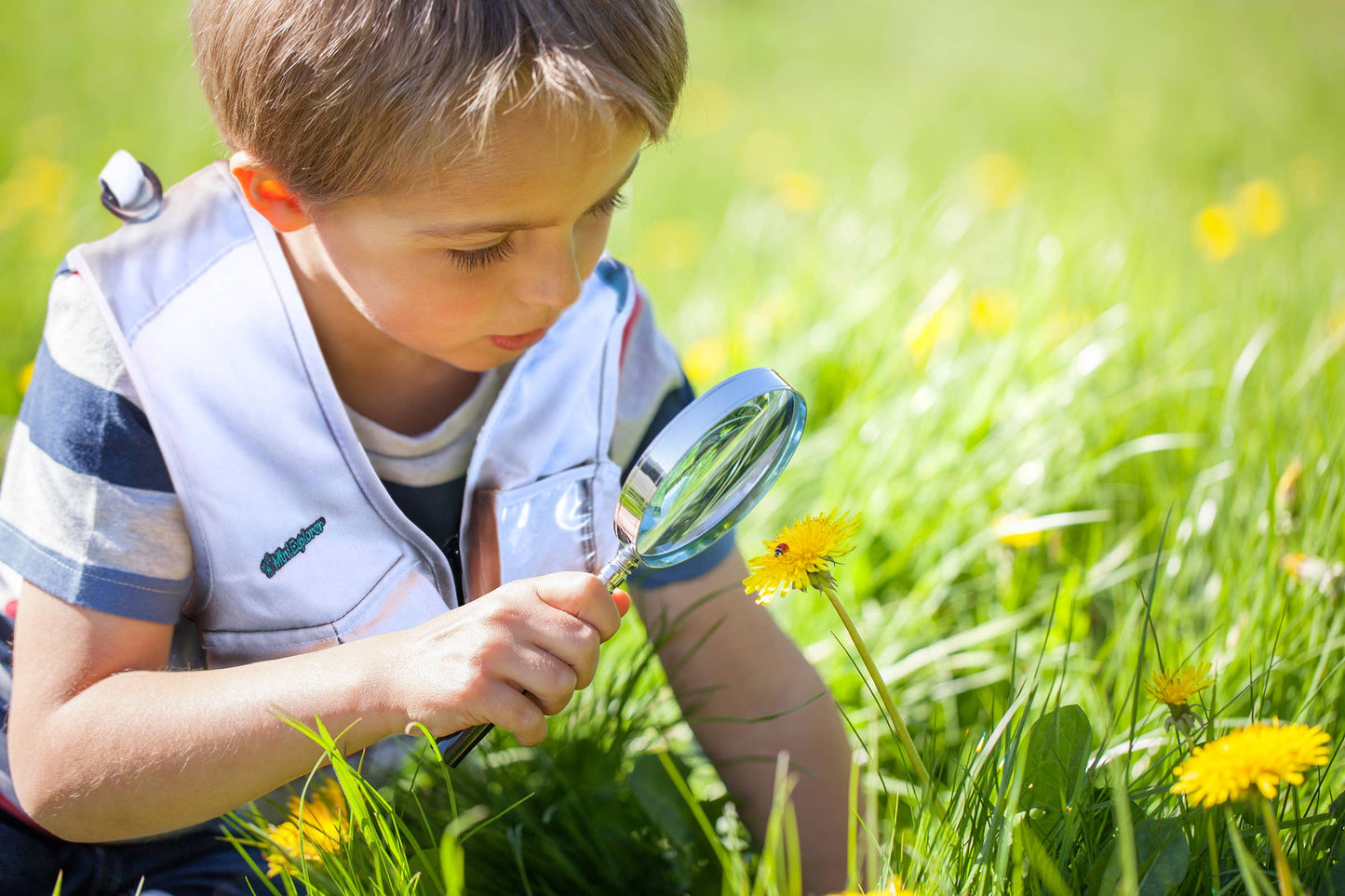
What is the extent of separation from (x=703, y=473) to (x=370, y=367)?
1.40 ft

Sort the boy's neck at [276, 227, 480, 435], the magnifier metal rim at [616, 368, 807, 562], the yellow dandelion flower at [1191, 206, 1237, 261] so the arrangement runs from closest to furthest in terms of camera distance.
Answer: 1. the magnifier metal rim at [616, 368, 807, 562]
2. the boy's neck at [276, 227, 480, 435]
3. the yellow dandelion flower at [1191, 206, 1237, 261]

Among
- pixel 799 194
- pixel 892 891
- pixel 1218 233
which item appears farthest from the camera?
pixel 799 194

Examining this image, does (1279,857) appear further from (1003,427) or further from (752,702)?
(1003,427)

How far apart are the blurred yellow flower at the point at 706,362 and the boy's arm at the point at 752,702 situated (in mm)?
790

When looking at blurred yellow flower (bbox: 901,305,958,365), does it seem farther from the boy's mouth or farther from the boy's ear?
the boy's ear

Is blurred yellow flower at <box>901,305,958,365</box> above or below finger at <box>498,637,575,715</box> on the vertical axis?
above

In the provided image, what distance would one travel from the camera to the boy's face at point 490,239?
97 centimetres

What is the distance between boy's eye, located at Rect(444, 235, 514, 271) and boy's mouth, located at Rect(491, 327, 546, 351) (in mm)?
103

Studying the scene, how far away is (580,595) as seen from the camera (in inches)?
37.2

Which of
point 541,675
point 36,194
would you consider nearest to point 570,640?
point 541,675

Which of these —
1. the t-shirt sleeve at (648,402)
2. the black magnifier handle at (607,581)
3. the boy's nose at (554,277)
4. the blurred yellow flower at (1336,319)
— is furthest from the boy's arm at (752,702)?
the blurred yellow flower at (1336,319)

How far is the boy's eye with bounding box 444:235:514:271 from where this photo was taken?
1.03m

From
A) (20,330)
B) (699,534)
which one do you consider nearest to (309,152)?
(699,534)

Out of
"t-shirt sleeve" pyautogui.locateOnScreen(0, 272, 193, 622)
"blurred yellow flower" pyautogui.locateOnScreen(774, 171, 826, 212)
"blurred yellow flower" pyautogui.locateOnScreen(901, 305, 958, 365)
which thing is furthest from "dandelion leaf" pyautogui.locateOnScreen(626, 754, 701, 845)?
"blurred yellow flower" pyautogui.locateOnScreen(774, 171, 826, 212)
